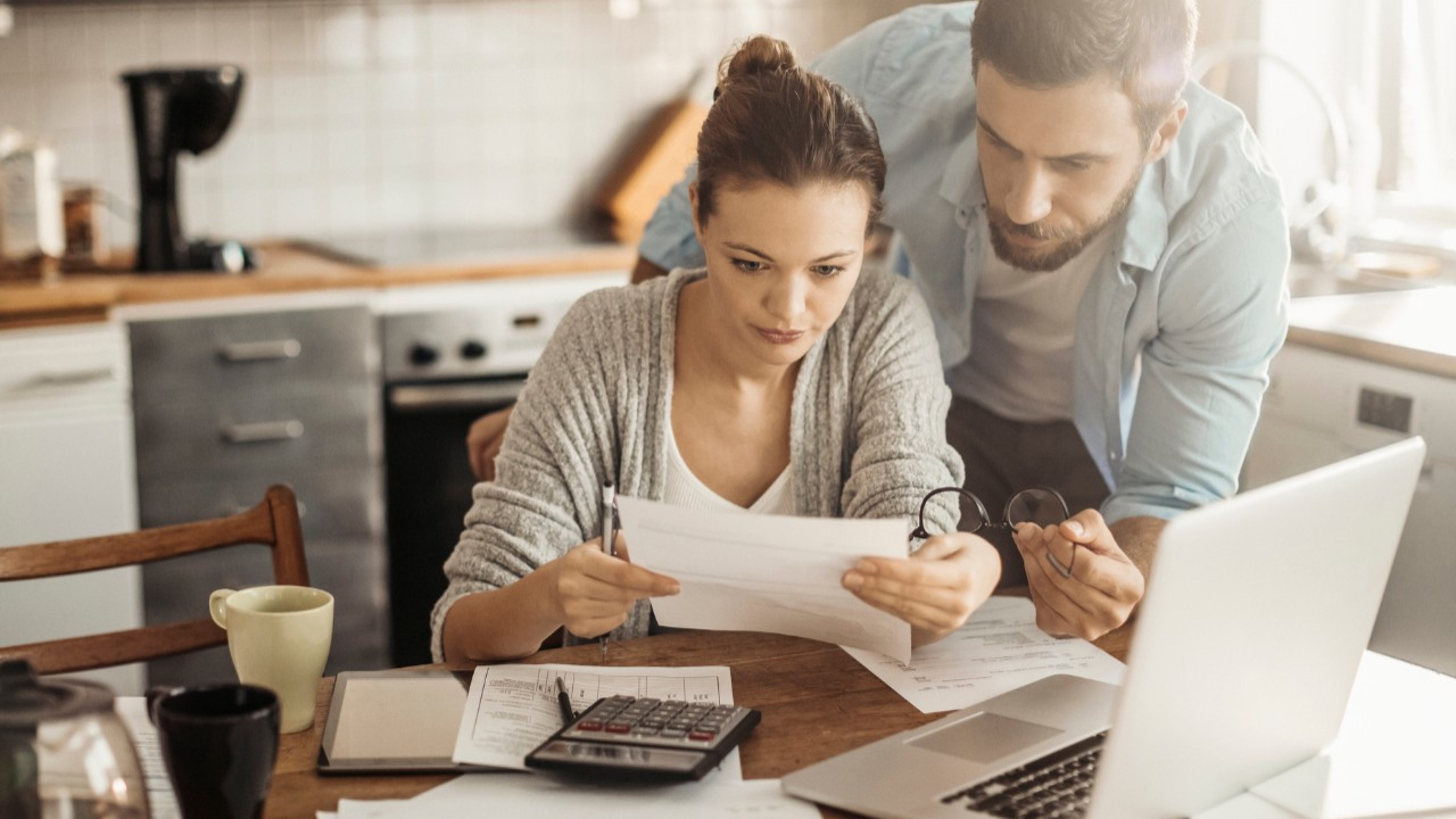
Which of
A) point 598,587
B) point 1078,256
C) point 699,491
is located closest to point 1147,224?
point 1078,256

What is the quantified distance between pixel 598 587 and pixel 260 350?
1852 mm

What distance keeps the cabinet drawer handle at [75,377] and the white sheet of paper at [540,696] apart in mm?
1771

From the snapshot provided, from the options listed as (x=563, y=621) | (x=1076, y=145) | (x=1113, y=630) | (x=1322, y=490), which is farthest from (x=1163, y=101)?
(x=563, y=621)

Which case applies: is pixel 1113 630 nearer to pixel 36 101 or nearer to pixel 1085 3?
pixel 1085 3

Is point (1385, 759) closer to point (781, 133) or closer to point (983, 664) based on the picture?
point (983, 664)

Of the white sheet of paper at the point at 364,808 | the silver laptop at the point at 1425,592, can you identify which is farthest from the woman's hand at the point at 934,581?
the silver laptop at the point at 1425,592

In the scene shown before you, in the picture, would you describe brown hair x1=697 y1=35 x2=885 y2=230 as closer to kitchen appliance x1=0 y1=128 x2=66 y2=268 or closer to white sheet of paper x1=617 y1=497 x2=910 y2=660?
white sheet of paper x1=617 y1=497 x2=910 y2=660

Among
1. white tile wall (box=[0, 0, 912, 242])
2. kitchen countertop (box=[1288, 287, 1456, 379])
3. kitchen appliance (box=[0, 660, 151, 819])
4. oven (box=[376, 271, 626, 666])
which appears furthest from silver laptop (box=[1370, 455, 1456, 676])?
white tile wall (box=[0, 0, 912, 242])

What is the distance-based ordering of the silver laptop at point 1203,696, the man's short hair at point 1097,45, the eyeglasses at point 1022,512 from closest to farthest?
the silver laptop at point 1203,696 < the eyeglasses at point 1022,512 < the man's short hair at point 1097,45

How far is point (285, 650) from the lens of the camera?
3.84ft

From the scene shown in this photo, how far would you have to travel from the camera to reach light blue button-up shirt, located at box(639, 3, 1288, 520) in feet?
5.65

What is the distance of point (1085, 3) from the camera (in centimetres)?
154

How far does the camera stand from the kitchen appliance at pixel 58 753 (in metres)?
0.81

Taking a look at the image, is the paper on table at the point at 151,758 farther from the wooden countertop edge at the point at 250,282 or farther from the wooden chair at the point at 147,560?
the wooden countertop edge at the point at 250,282
